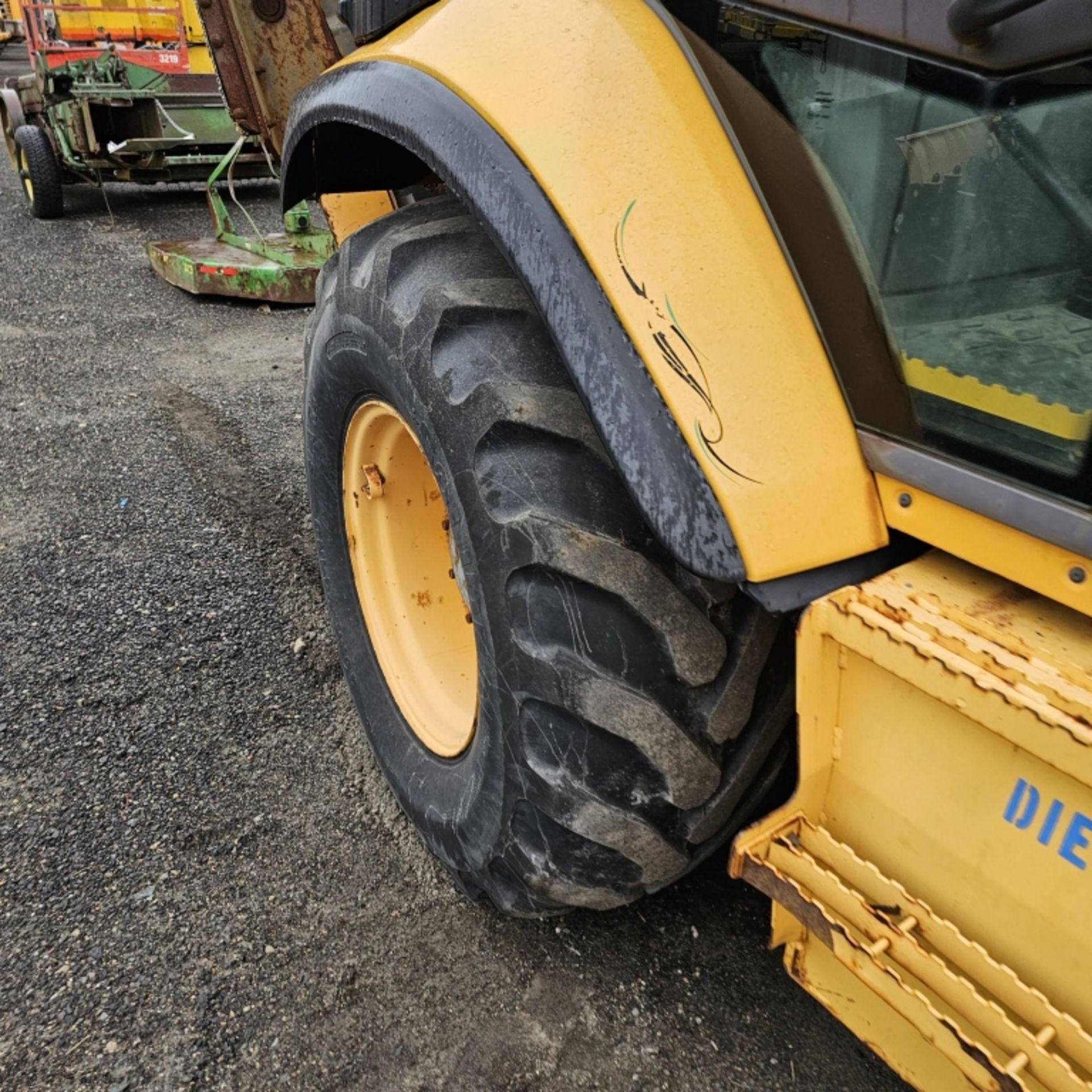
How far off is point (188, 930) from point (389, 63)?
1.50 metres

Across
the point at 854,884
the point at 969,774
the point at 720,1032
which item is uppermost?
the point at 969,774

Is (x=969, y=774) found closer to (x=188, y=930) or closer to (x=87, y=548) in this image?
(x=188, y=930)

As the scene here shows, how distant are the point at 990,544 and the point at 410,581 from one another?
130 cm

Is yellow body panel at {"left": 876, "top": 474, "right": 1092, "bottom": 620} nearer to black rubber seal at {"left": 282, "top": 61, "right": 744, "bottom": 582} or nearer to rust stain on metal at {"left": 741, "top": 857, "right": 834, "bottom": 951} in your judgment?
black rubber seal at {"left": 282, "top": 61, "right": 744, "bottom": 582}

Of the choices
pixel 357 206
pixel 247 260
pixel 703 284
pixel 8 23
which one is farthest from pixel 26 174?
pixel 8 23

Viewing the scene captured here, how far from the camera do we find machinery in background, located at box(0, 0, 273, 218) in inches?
266

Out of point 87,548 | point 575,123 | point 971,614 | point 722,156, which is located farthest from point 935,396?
point 87,548

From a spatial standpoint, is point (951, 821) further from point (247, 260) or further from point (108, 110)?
point (108, 110)

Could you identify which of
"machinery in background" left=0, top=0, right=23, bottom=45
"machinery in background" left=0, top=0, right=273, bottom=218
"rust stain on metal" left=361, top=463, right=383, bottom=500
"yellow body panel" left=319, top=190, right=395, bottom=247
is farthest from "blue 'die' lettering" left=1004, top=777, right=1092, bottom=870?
"machinery in background" left=0, top=0, right=23, bottom=45

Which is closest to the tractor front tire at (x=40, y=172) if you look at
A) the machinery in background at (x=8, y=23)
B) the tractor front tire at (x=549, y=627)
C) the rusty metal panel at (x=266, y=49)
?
the rusty metal panel at (x=266, y=49)

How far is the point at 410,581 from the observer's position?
2018mm

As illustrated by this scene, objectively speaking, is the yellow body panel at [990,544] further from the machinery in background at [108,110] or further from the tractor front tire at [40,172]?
the tractor front tire at [40,172]

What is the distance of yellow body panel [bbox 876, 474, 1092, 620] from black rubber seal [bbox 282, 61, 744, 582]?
0.61 ft

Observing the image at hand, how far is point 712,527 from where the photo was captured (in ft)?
3.32
